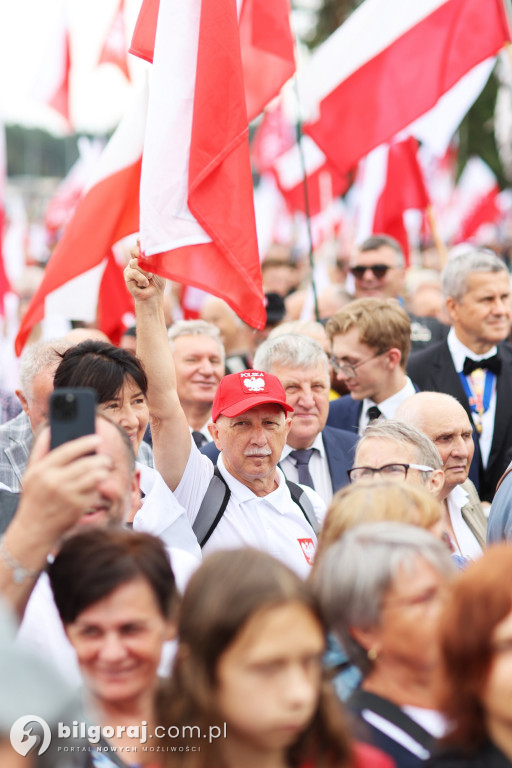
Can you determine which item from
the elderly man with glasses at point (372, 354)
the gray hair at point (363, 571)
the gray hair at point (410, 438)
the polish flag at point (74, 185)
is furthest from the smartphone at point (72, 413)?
the polish flag at point (74, 185)

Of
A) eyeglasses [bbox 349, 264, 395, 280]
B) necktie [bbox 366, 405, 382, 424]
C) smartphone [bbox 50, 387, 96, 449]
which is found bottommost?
necktie [bbox 366, 405, 382, 424]

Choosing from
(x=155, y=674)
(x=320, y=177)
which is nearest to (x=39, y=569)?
(x=155, y=674)

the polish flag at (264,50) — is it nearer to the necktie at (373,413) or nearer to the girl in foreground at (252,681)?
→ the necktie at (373,413)

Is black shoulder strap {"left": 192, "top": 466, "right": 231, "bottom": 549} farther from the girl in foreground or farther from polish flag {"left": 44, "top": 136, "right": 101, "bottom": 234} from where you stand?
polish flag {"left": 44, "top": 136, "right": 101, "bottom": 234}

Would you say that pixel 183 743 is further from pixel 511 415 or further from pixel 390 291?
pixel 390 291

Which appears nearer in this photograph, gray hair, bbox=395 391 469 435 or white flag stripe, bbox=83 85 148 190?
gray hair, bbox=395 391 469 435

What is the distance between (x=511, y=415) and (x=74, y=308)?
281 centimetres

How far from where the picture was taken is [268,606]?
2.10m

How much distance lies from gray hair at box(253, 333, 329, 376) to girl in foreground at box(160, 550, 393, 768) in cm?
306

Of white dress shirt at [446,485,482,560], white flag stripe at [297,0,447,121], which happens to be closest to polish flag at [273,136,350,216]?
white flag stripe at [297,0,447,121]

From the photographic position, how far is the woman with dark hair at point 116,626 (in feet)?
7.70

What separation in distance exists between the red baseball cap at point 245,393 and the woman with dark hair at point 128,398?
429mm

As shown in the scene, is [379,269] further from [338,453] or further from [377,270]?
[338,453]

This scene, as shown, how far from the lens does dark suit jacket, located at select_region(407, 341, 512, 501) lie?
5719 millimetres
